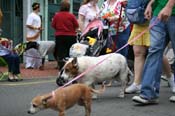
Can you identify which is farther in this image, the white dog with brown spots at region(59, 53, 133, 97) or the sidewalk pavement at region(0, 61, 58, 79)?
the sidewalk pavement at region(0, 61, 58, 79)

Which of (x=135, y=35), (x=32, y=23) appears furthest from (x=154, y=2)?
(x=32, y=23)

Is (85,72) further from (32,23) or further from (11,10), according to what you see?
(11,10)

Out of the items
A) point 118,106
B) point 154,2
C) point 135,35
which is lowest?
point 118,106

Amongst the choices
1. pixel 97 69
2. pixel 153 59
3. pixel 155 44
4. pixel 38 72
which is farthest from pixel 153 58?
pixel 38 72

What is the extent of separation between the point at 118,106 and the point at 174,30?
1.31 metres

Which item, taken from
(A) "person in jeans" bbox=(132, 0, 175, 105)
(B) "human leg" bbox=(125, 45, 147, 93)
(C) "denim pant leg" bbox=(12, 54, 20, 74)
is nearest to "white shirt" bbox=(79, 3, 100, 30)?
(C) "denim pant leg" bbox=(12, 54, 20, 74)

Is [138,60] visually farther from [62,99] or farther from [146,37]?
[62,99]

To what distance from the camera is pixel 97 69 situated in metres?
7.66

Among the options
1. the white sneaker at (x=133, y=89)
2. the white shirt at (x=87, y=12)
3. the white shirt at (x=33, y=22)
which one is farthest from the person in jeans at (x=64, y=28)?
the white sneaker at (x=133, y=89)

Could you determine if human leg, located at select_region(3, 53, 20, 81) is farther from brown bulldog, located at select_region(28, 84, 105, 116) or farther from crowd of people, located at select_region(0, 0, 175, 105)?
brown bulldog, located at select_region(28, 84, 105, 116)

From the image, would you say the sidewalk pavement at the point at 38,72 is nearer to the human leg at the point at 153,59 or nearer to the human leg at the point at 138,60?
the human leg at the point at 138,60

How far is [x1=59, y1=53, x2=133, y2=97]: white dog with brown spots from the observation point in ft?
24.3

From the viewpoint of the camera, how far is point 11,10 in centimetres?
1786

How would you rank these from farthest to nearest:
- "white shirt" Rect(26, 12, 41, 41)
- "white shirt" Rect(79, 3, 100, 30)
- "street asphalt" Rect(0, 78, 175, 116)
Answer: "white shirt" Rect(26, 12, 41, 41) → "white shirt" Rect(79, 3, 100, 30) → "street asphalt" Rect(0, 78, 175, 116)
